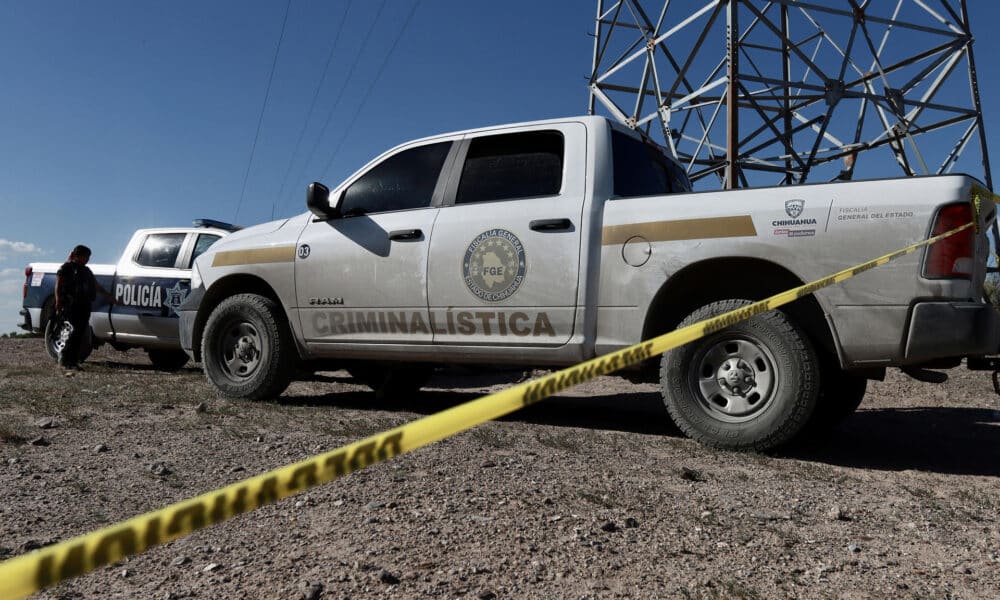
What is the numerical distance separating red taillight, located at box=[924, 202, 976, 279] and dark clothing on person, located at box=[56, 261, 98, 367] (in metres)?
8.29

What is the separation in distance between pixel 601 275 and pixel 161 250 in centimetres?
673

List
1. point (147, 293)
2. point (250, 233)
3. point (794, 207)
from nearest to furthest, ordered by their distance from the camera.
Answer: point (794, 207)
point (250, 233)
point (147, 293)

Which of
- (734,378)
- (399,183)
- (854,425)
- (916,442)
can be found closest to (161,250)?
(399,183)

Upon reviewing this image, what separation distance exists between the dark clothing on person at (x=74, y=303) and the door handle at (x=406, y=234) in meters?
5.35

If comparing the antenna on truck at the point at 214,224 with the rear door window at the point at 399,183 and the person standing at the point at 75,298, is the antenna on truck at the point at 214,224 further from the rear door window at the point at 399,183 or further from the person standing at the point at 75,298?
the rear door window at the point at 399,183

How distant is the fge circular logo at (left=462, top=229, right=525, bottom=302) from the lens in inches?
155

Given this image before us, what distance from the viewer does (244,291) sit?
17.4 ft

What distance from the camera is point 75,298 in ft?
25.4

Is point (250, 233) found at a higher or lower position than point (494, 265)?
higher

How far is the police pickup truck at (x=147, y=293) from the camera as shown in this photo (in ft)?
25.8

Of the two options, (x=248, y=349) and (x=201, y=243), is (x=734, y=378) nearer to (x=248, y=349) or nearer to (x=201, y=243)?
(x=248, y=349)

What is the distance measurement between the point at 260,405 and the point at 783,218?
3.69 metres

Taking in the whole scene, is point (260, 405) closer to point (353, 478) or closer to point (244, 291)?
point (244, 291)

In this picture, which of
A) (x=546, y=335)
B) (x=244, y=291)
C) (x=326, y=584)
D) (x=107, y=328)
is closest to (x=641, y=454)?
(x=546, y=335)
